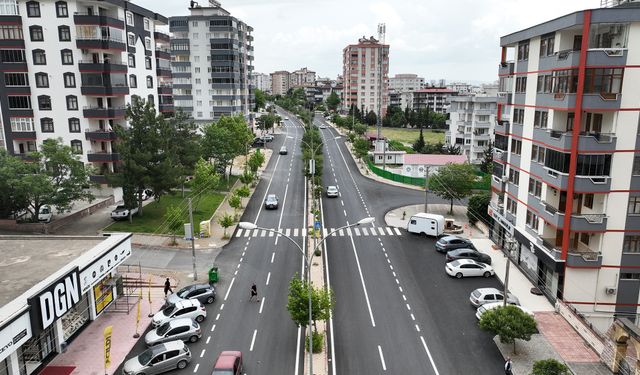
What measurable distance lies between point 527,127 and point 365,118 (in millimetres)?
130151

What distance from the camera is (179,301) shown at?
3250cm

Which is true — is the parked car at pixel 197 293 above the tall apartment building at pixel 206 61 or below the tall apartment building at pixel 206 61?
below

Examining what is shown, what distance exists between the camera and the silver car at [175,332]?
2894 centimetres

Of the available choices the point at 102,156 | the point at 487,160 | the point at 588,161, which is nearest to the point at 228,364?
the point at 588,161

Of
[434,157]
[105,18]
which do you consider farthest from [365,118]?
[105,18]

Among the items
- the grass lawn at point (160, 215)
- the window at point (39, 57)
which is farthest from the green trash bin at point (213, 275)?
the window at point (39, 57)

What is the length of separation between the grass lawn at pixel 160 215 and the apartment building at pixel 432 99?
14283cm

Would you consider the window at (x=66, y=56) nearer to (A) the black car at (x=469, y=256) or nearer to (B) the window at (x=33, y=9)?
(B) the window at (x=33, y=9)

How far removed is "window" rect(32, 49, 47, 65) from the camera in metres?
55.8

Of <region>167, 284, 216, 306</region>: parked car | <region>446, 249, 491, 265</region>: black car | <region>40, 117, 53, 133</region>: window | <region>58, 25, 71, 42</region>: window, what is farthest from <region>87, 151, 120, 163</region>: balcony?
<region>446, 249, 491, 265</region>: black car

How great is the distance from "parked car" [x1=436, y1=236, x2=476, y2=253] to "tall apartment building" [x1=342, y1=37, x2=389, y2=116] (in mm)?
129142

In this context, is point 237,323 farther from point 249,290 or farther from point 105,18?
point 105,18

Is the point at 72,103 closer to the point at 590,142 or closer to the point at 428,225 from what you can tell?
the point at 428,225

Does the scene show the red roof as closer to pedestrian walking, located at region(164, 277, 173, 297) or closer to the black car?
the black car
